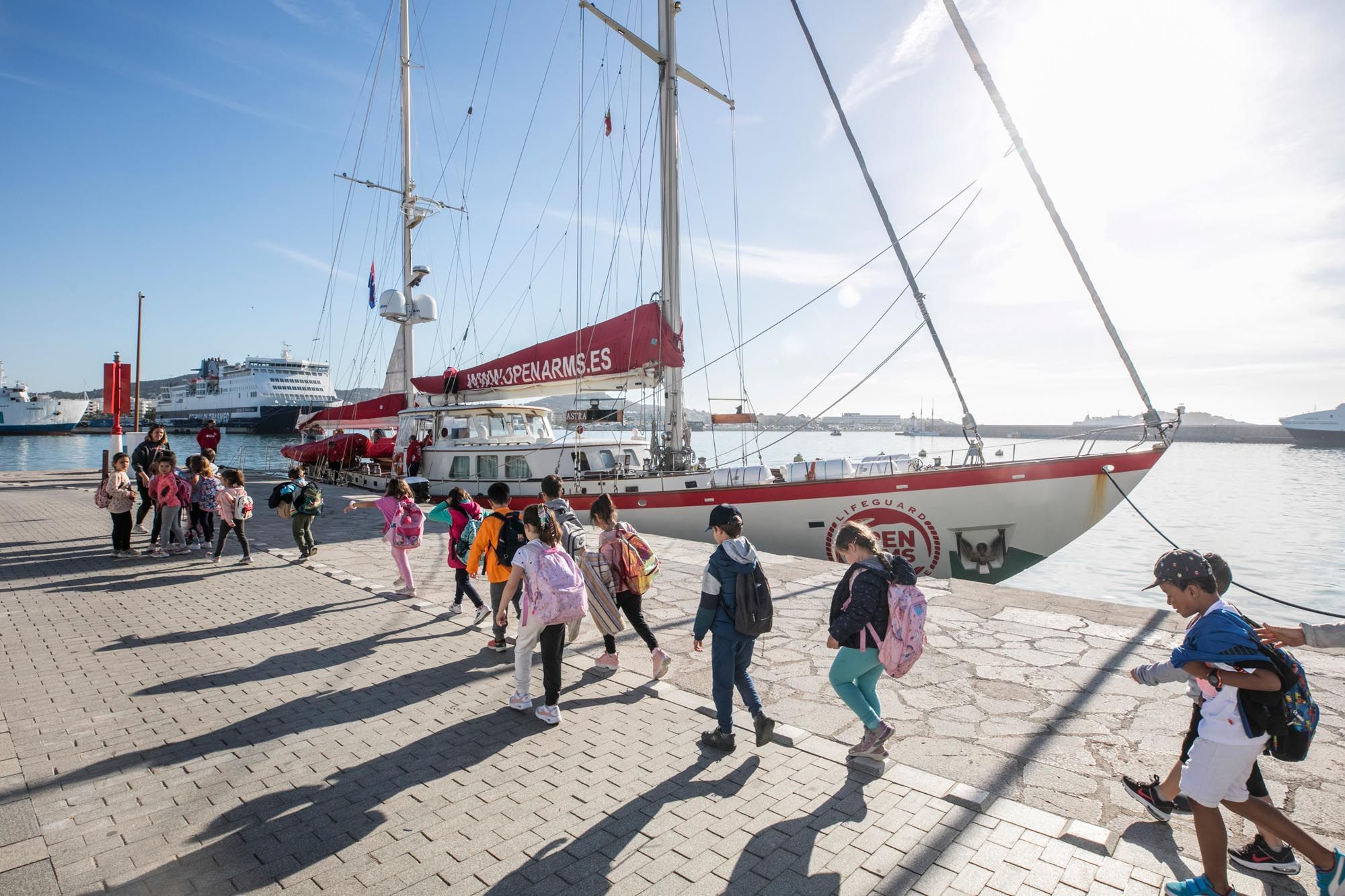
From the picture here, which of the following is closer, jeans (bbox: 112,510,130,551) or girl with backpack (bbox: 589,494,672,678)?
girl with backpack (bbox: 589,494,672,678)

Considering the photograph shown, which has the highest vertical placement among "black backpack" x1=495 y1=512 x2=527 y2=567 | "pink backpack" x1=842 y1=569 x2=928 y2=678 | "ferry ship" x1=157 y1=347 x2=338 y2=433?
"ferry ship" x1=157 y1=347 x2=338 y2=433

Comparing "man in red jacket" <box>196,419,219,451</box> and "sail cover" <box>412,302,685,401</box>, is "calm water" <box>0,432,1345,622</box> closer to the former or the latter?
"sail cover" <box>412,302,685,401</box>

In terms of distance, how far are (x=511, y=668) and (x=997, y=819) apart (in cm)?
406

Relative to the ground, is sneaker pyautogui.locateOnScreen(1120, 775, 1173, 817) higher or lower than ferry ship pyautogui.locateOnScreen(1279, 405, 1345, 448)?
lower

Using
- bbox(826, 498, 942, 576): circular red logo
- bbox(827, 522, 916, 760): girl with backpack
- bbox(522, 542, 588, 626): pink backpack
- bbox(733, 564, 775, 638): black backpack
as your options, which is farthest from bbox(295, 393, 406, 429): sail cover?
bbox(827, 522, 916, 760): girl with backpack

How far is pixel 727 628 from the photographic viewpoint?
4332 millimetres

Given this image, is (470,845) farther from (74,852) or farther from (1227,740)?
(1227,740)

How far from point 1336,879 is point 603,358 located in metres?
13.1

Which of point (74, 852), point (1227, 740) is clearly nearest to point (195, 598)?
point (74, 852)

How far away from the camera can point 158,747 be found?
4367mm

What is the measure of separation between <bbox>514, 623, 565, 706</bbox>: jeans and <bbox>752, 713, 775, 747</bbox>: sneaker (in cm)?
150

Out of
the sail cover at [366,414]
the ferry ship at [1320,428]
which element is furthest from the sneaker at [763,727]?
the ferry ship at [1320,428]

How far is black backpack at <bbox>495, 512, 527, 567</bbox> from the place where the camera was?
18.9ft

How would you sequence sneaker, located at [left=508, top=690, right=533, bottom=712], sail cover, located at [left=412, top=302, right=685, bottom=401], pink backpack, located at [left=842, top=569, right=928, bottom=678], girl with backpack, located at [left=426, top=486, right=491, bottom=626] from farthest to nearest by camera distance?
sail cover, located at [left=412, top=302, right=685, bottom=401]
girl with backpack, located at [left=426, top=486, right=491, bottom=626]
sneaker, located at [left=508, top=690, right=533, bottom=712]
pink backpack, located at [left=842, top=569, right=928, bottom=678]
